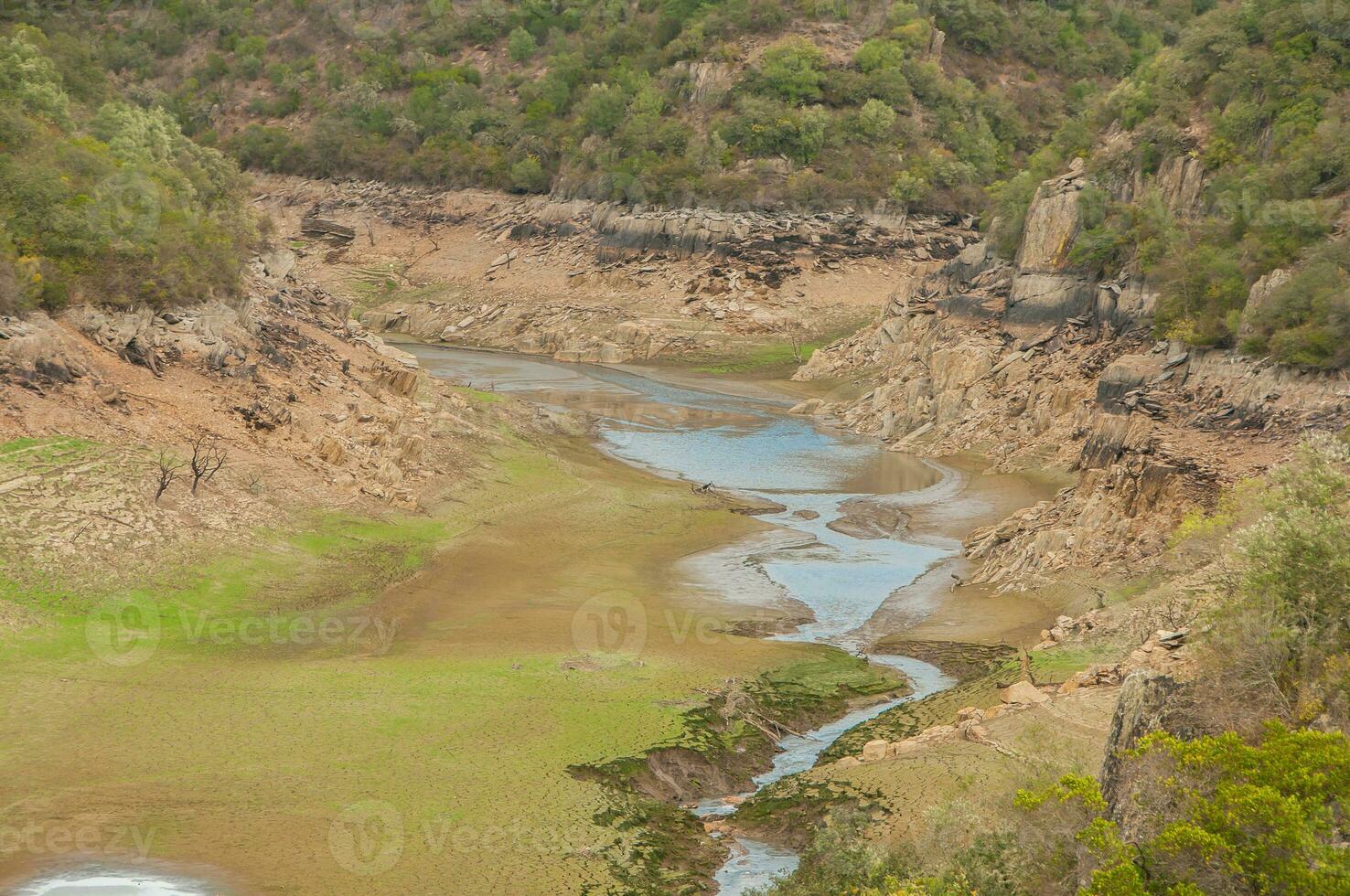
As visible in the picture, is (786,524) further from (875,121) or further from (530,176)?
(530,176)

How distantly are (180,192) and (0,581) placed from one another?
97.1 feet

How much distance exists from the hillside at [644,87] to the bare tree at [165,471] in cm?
8228

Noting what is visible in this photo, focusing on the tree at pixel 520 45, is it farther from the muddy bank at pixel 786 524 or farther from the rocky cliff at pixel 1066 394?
the rocky cliff at pixel 1066 394

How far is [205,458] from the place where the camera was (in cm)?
4294

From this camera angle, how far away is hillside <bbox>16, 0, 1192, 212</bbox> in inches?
4840

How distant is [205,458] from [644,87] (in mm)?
95222

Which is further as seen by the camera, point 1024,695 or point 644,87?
point 644,87

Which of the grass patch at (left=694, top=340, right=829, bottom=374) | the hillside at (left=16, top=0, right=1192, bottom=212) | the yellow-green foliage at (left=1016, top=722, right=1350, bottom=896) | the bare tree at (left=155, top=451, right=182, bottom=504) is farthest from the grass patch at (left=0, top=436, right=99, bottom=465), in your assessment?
the hillside at (left=16, top=0, right=1192, bottom=212)

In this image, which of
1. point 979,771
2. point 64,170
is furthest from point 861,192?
point 979,771

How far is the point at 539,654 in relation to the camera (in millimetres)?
34719

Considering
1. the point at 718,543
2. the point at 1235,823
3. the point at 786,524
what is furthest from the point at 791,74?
the point at 1235,823

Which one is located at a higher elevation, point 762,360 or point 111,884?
point 111,884

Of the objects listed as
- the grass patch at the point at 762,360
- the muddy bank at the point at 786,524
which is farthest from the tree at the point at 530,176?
the muddy bank at the point at 786,524

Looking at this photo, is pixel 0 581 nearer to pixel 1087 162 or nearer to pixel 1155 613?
pixel 1155 613
